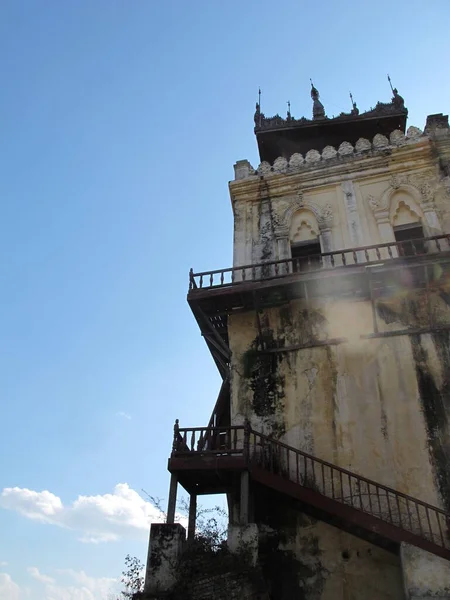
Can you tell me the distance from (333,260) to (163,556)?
30.1 ft

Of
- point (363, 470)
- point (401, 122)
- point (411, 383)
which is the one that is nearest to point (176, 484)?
point (363, 470)

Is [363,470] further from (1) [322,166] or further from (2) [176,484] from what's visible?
(1) [322,166]

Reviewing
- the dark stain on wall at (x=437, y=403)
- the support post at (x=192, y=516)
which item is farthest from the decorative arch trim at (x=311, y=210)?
the support post at (x=192, y=516)

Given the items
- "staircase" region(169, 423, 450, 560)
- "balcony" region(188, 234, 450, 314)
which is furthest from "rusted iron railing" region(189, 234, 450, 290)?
"staircase" region(169, 423, 450, 560)

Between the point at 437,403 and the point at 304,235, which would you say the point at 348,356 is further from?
the point at 304,235

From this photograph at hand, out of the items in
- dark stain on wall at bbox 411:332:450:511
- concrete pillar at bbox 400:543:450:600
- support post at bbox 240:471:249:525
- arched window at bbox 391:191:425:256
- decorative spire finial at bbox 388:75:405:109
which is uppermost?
decorative spire finial at bbox 388:75:405:109

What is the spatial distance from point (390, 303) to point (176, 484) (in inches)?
296

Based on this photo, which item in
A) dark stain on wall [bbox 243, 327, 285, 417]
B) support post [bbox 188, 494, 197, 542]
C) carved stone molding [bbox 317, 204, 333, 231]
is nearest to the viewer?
support post [bbox 188, 494, 197, 542]

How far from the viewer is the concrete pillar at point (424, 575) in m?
8.77

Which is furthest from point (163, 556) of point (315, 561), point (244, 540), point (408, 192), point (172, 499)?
point (408, 192)

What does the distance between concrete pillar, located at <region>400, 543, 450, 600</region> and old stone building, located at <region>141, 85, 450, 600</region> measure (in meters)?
0.02

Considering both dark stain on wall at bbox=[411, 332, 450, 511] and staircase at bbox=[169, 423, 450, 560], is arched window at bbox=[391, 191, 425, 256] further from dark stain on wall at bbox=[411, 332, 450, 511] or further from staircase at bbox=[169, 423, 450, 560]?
staircase at bbox=[169, 423, 450, 560]

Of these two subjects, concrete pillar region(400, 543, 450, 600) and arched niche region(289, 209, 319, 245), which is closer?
concrete pillar region(400, 543, 450, 600)

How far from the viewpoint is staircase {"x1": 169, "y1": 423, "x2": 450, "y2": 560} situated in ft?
32.9
